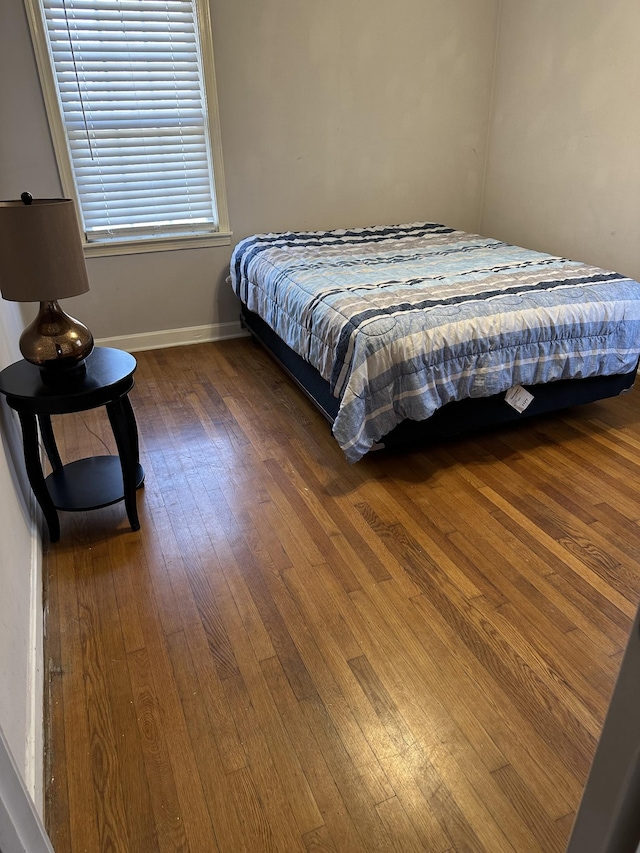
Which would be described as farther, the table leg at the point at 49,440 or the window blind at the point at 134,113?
the window blind at the point at 134,113

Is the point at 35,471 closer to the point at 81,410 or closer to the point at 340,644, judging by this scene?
the point at 81,410

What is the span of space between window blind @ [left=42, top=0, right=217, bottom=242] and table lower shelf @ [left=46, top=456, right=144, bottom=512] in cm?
184

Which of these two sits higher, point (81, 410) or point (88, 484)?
point (81, 410)

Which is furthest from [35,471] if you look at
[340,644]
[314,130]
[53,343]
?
[314,130]

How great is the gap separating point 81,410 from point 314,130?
9.27ft

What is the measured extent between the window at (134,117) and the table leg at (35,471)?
2044mm

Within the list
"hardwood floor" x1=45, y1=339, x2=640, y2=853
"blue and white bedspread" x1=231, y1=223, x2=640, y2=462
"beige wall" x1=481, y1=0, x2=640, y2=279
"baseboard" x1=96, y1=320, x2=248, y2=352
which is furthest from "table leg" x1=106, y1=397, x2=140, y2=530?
"beige wall" x1=481, y1=0, x2=640, y2=279

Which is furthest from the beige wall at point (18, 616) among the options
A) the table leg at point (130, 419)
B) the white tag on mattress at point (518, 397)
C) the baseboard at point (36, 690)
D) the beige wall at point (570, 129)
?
the beige wall at point (570, 129)

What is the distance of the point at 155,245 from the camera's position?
144 inches

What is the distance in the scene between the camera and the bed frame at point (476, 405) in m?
2.45

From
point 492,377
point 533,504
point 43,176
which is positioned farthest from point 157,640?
point 43,176

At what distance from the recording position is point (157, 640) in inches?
65.5

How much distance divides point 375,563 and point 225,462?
91 cm

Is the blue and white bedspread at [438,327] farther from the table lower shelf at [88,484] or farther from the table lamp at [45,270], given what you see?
the table lamp at [45,270]
